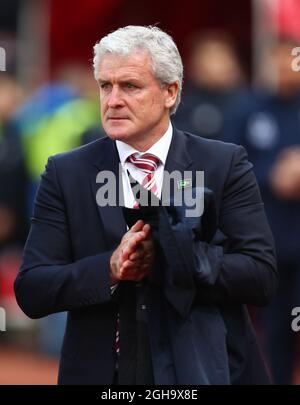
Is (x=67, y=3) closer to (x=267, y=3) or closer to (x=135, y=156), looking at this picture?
(x=267, y=3)

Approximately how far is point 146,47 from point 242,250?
0.74 m

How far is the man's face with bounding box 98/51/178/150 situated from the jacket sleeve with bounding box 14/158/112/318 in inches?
10.9

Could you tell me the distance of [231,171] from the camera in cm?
413

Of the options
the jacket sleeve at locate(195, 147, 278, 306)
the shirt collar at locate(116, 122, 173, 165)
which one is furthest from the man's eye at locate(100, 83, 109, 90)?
the jacket sleeve at locate(195, 147, 278, 306)

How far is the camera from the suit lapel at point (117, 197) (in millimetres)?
4043

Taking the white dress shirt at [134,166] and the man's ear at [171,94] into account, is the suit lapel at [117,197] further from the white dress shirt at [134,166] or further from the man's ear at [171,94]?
the man's ear at [171,94]

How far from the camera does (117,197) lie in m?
4.10

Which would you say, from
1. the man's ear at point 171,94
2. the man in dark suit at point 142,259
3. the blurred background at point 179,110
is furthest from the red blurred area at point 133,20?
the man in dark suit at point 142,259

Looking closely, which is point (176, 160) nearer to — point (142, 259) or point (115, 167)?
point (115, 167)

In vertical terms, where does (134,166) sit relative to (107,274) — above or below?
above

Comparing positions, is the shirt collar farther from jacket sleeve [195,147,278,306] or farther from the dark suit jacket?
jacket sleeve [195,147,278,306]

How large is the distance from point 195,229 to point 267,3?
18.7 feet

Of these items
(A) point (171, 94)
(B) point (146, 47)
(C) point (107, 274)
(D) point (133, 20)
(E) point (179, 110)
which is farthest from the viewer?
(D) point (133, 20)

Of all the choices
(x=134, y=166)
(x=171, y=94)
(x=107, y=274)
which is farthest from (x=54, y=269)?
(x=171, y=94)
